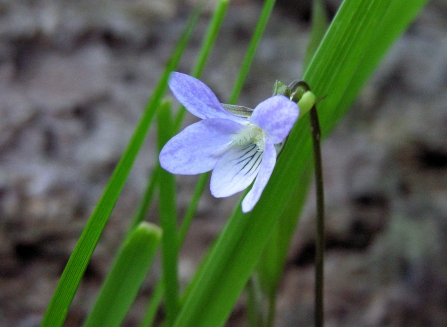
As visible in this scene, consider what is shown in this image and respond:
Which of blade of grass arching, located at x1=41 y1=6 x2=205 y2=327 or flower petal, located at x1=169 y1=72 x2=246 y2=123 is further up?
flower petal, located at x1=169 y1=72 x2=246 y2=123

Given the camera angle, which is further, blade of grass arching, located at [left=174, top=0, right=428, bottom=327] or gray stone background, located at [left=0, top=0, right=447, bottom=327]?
gray stone background, located at [left=0, top=0, right=447, bottom=327]

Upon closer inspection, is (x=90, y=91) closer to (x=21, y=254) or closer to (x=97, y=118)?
(x=97, y=118)

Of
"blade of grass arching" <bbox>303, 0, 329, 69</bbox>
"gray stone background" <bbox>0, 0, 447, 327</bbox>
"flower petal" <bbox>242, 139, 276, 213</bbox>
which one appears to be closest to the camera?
"flower petal" <bbox>242, 139, 276, 213</bbox>

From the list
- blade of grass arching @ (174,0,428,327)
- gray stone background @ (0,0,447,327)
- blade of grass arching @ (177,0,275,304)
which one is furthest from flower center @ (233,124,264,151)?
gray stone background @ (0,0,447,327)

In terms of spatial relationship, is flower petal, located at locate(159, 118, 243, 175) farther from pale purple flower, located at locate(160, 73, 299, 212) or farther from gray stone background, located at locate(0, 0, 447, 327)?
gray stone background, located at locate(0, 0, 447, 327)

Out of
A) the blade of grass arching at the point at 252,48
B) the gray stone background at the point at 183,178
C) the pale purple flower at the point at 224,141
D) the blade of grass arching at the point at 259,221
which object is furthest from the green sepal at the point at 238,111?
the gray stone background at the point at 183,178

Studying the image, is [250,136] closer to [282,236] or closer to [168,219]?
[168,219]

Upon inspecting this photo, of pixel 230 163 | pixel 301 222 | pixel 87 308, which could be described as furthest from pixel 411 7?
pixel 87 308
